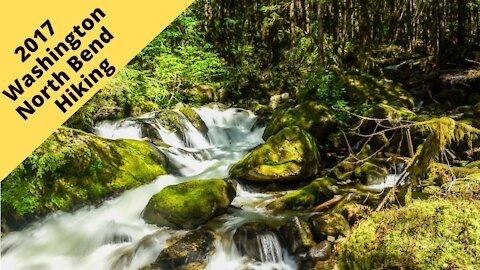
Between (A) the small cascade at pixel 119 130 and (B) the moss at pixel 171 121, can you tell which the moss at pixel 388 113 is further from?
(A) the small cascade at pixel 119 130

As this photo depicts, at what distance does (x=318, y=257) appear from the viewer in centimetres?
522

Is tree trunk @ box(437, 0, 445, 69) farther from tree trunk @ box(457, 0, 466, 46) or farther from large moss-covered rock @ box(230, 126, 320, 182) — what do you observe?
large moss-covered rock @ box(230, 126, 320, 182)

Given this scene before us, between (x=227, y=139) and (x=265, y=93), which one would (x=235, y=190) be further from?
(x=265, y=93)

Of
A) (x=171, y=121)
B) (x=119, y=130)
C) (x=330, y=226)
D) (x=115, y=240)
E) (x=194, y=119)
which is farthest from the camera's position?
(x=194, y=119)

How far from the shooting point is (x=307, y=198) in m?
6.78

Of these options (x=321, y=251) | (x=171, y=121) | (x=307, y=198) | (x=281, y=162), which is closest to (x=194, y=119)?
(x=171, y=121)

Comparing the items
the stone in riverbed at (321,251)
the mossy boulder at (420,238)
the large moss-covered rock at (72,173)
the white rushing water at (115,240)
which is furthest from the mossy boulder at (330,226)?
the large moss-covered rock at (72,173)

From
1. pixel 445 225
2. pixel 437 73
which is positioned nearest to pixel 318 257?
pixel 445 225

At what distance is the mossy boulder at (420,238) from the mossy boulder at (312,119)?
7.23 meters

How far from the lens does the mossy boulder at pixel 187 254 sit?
5328 mm

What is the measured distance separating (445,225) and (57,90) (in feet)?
10.8

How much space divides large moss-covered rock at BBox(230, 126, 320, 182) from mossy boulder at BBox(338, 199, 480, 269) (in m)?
5.07

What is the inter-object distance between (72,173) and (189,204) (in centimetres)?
280

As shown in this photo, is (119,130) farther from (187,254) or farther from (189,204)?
(187,254)
